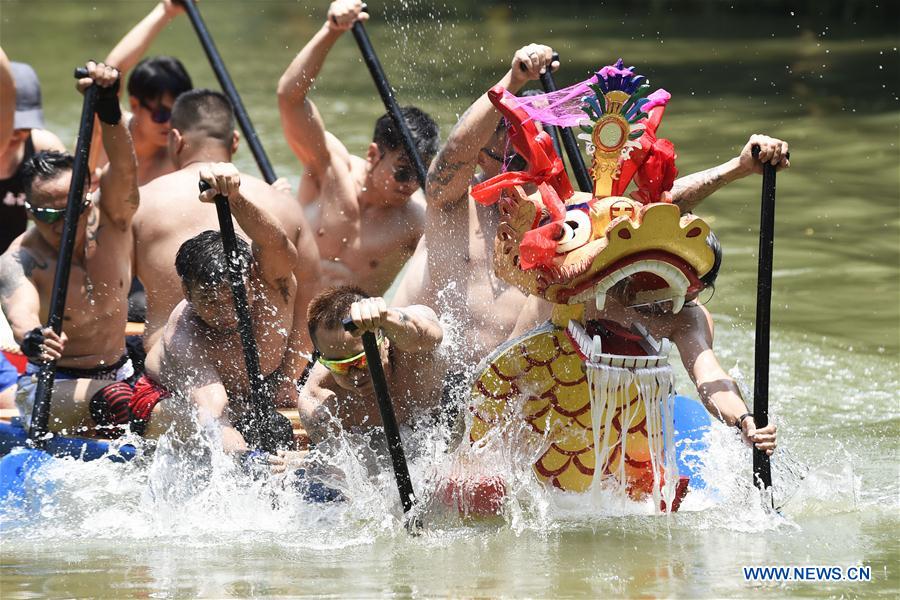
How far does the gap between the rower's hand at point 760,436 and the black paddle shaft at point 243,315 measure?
1462mm

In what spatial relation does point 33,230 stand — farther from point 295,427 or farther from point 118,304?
point 295,427

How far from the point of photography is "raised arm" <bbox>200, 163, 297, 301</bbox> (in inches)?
157

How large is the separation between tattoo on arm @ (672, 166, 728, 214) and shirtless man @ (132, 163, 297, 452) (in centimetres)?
130

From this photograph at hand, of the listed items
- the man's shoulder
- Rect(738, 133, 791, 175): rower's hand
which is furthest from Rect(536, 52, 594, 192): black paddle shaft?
the man's shoulder

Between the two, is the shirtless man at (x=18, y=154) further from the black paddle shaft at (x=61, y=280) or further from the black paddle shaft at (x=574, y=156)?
the black paddle shaft at (x=574, y=156)

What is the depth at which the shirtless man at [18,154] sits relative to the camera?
19.0ft

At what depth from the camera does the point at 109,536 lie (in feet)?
13.3

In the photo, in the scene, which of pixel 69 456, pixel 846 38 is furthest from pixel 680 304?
pixel 846 38

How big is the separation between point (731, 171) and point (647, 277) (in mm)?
512

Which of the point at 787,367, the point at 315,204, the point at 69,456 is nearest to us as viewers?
the point at 69,456

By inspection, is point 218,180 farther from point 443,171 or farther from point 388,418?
point 388,418

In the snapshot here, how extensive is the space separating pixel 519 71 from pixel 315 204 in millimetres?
1642

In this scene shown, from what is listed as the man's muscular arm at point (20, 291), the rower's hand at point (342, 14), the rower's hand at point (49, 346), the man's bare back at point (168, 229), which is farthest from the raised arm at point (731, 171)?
the man's muscular arm at point (20, 291)

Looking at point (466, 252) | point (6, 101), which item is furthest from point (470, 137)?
point (6, 101)
